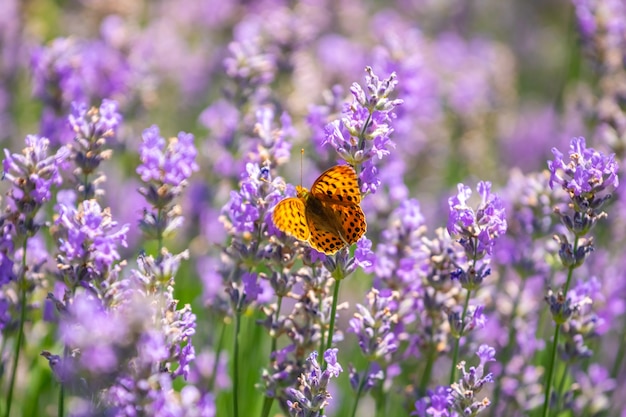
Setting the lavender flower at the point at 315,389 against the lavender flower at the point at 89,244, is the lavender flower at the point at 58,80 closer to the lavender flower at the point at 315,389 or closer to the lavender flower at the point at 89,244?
the lavender flower at the point at 89,244

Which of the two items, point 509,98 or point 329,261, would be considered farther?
point 509,98

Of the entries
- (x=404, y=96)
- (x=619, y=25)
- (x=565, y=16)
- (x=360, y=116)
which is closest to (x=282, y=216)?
(x=360, y=116)

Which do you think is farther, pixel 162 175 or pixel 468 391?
pixel 162 175

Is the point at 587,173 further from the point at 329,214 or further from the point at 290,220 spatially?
the point at 290,220

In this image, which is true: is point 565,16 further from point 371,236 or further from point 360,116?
point 360,116

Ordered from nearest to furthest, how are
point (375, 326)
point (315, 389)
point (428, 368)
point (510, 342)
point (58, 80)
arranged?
1. point (315, 389)
2. point (375, 326)
3. point (428, 368)
4. point (510, 342)
5. point (58, 80)

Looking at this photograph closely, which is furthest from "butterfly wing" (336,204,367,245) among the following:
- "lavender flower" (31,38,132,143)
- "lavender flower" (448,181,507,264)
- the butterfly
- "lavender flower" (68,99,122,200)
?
"lavender flower" (31,38,132,143)

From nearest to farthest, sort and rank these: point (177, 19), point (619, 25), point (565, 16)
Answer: point (619, 25) → point (177, 19) → point (565, 16)

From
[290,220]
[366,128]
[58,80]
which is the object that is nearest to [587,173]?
[366,128]
